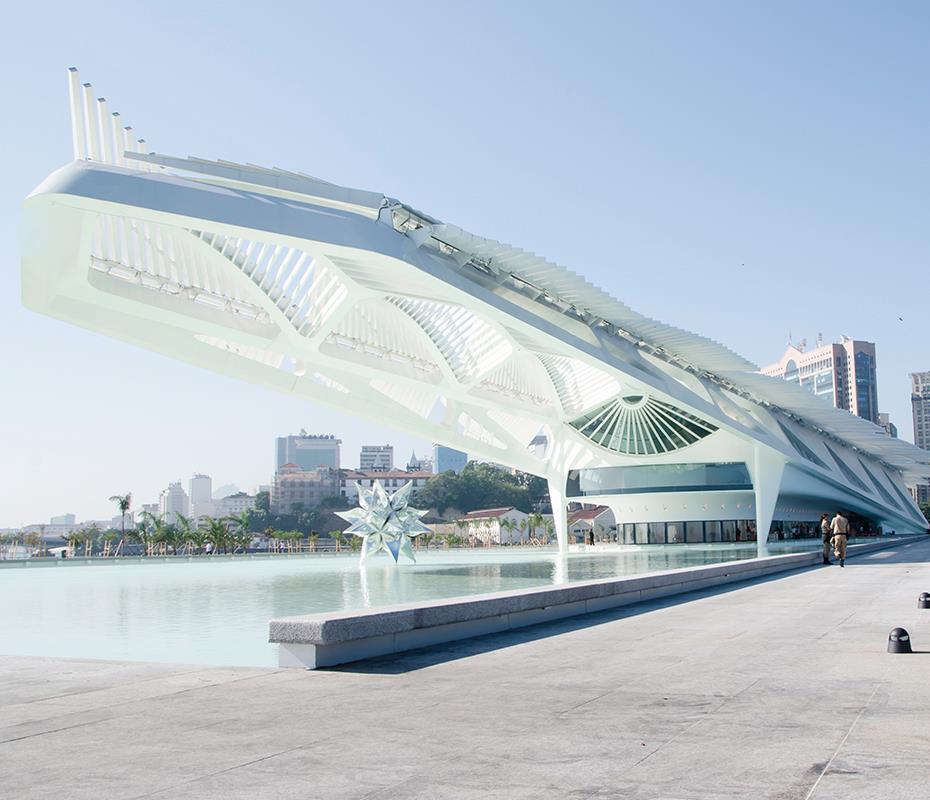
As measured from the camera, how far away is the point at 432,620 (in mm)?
7723

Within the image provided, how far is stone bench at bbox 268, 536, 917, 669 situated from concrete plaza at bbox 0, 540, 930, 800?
21 cm

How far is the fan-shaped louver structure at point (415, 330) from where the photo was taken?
20.4 metres

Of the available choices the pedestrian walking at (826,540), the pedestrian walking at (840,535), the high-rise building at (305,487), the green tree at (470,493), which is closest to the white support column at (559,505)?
the pedestrian walking at (826,540)

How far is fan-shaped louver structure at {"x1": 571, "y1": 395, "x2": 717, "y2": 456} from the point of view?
49.5 metres

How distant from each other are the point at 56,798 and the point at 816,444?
5557 centimetres

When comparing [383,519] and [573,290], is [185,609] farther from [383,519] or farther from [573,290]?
[573,290]

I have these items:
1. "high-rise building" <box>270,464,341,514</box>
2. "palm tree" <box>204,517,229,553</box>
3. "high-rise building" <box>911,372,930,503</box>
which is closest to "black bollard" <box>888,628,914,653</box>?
"palm tree" <box>204,517,229,553</box>

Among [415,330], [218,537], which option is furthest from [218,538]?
[415,330]

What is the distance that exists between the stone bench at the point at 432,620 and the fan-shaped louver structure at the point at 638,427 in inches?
1464

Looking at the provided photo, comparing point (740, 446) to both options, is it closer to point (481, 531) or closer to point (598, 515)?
point (481, 531)

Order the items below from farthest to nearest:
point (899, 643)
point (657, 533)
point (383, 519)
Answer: point (657, 533)
point (383, 519)
point (899, 643)

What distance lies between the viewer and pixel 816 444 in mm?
54812

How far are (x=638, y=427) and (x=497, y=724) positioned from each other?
47451 mm

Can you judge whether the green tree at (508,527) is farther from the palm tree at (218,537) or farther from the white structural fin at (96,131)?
the white structural fin at (96,131)
